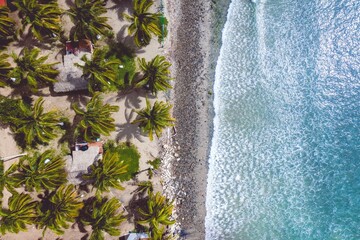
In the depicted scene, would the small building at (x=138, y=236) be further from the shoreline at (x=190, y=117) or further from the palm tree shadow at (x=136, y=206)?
the shoreline at (x=190, y=117)

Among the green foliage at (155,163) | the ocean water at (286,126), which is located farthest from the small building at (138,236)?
the green foliage at (155,163)

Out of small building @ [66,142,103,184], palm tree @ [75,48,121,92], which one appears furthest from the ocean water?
small building @ [66,142,103,184]

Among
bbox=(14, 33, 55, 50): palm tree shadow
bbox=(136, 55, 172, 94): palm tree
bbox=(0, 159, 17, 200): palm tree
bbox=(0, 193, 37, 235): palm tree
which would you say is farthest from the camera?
bbox=(14, 33, 55, 50): palm tree shadow

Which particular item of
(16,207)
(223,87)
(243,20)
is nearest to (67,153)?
(16,207)

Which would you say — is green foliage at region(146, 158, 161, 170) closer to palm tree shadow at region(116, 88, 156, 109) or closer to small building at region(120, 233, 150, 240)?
palm tree shadow at region(116, 88, 156, 109)

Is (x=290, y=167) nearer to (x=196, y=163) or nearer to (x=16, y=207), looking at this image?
(x=196, y=163)

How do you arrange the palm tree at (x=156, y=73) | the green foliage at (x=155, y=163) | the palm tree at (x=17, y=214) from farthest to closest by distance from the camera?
the green foliage at (x=155, y=163)
the palm tree at (x=156, y=73)
the palm tree at (x=17, y=214)
